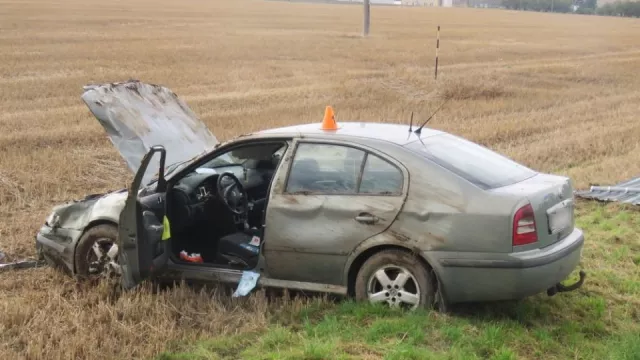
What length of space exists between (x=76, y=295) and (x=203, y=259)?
916 mm

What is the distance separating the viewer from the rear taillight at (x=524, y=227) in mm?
4914

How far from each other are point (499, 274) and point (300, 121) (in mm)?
10618

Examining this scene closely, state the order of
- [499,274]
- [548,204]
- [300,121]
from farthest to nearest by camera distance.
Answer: [300,121] < [548,204] < [499,274]

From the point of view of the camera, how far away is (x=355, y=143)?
546 centimetres

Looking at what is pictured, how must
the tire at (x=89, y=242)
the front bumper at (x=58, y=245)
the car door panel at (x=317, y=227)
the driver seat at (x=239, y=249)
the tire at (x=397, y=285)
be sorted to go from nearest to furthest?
1. the tire at (x=397, y=285)
2. the car door panel at (x=317, y=227)
3. the driver seat at (x=239, y=249)
4. the tire at (x=89, y=242)
5. the front bumper at (x=58, y=245)

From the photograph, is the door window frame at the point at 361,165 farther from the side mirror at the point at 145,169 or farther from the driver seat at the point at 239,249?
the side mirror at the point at 145,169

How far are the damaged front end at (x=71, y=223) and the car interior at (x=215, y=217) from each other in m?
0.45

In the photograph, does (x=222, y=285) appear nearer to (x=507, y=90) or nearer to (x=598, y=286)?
(x=598, y=286)

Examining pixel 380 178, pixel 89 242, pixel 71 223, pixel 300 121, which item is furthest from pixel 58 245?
pixel 300 121

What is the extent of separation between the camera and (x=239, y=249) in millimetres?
5879

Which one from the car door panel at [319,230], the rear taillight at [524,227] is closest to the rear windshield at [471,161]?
the rear taillight at [524,227]

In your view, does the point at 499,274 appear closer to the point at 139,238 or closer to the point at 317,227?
the point at 317,227

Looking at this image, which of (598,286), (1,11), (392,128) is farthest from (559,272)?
(1,11)

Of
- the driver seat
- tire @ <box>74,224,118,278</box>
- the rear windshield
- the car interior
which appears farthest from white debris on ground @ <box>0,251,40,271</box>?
the rear windshield
